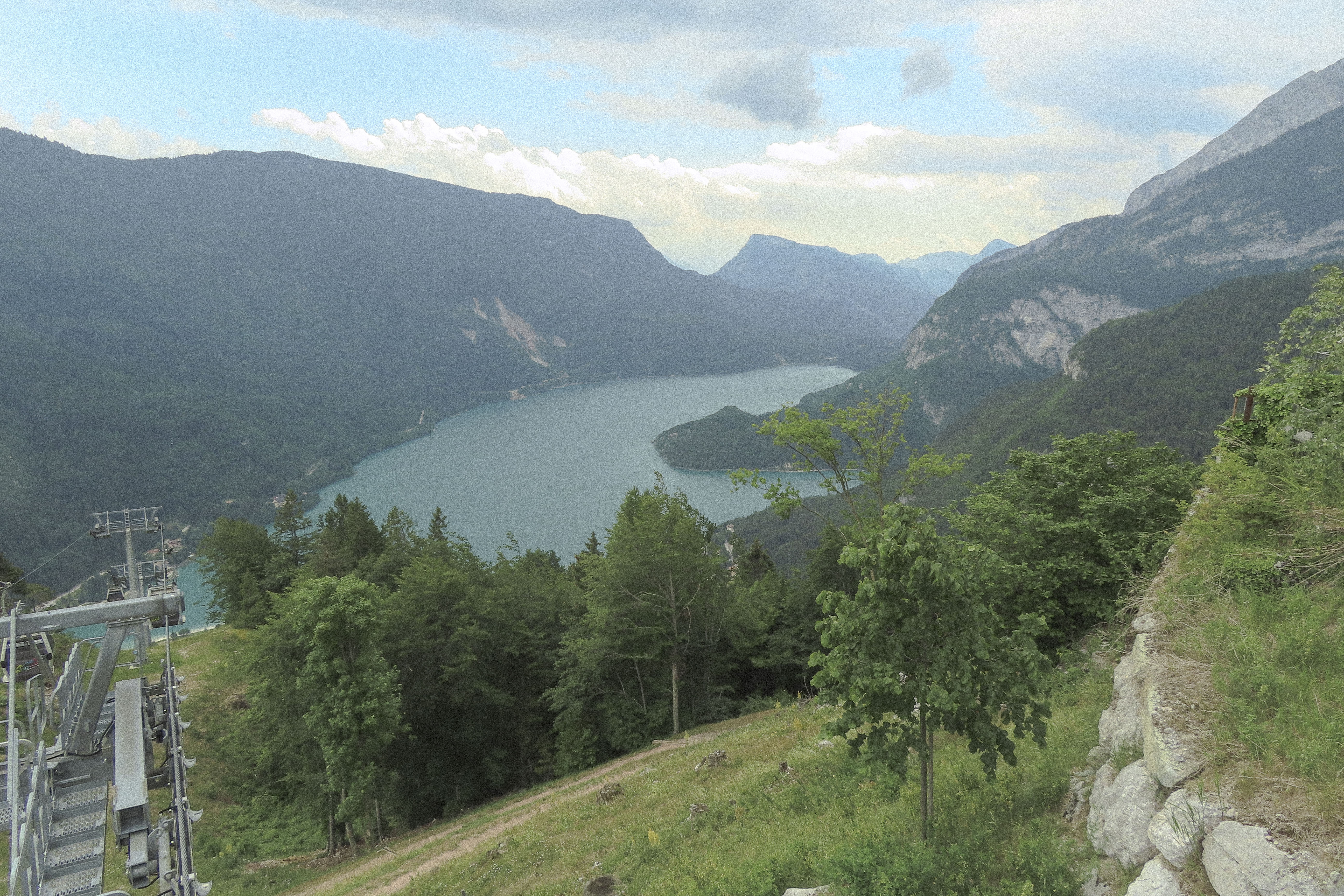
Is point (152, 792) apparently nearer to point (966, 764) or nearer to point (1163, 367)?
point (966, 764)

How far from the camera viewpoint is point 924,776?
24.2ft

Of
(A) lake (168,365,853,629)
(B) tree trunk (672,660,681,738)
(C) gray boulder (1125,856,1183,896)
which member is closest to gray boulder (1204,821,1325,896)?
(C) gray boulder (1125,856,1183,896)

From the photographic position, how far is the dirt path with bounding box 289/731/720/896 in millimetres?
15688

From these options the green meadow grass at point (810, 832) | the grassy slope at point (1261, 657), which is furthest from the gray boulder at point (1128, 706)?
the green meadow grass at point (810, 832)

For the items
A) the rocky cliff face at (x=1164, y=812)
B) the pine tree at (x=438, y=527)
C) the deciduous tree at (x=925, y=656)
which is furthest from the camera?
the pine tree at (x=438, y=527)

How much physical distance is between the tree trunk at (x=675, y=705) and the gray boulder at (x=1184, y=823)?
19951 mm

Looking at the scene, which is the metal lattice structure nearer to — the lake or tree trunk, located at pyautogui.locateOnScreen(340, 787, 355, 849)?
tree trunk, located at pyautogui.locateOnScreen(340, 787, 355, 849)

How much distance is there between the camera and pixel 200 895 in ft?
27.5

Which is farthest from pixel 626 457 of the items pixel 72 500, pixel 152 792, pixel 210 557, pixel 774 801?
pixel 774 801

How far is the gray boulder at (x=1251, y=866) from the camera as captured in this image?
4.44 metres

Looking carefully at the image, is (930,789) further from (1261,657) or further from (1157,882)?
(1261,657)

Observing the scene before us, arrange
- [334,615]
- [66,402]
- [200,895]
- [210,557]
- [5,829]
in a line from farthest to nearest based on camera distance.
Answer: [66,402], [210,557], [334,615], [200,895], [5,829]

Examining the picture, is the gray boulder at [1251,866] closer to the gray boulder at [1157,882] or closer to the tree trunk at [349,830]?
the gray boulder at [1157,882]

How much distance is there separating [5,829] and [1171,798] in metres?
11.7
